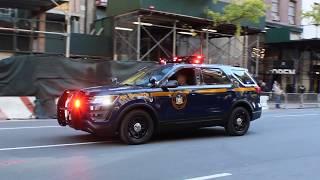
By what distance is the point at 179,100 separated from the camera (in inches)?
437

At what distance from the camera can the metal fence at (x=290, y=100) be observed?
1059 inches

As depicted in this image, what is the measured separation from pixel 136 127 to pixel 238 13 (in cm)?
1776

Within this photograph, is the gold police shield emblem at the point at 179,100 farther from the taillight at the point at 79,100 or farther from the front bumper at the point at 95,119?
the taillight at the point at 79,100

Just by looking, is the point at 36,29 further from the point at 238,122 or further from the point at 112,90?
the point at 112,90

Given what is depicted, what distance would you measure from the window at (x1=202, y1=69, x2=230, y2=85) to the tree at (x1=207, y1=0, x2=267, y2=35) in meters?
14.8

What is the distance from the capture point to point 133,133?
10.5 metres

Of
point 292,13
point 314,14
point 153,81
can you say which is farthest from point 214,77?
point 292,13

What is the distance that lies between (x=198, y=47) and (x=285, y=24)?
1103cm

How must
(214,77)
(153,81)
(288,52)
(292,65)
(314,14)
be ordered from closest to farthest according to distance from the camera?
1. (153,81)
2. (214,77)
3. (292,65)
4. (314,14)
5. (288,52)

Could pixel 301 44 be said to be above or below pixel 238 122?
above

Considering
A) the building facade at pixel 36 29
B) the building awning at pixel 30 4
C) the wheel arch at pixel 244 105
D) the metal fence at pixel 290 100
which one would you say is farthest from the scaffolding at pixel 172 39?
the wheel arch at pixel 244 105

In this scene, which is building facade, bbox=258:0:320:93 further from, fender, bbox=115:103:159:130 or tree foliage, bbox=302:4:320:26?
fender, bbox=115:103:159:130

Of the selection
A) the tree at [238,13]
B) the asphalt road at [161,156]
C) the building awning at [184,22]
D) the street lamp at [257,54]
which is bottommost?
the asphalt road at [161,156]

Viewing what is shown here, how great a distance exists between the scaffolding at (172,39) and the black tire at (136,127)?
1429 cm
